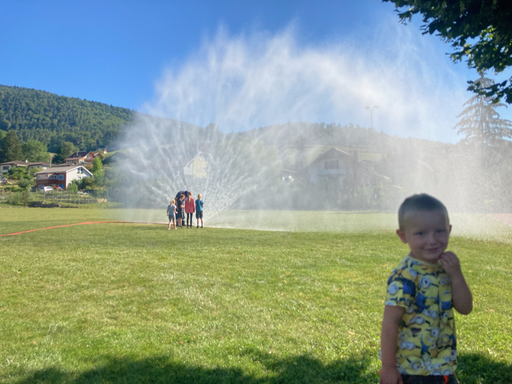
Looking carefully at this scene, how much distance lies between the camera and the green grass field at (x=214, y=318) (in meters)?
3.97

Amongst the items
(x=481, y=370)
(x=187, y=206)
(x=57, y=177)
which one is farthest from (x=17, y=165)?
(x=481, y=370)

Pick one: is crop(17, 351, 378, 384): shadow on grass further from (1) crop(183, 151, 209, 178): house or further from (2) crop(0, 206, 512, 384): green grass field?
(1) crop(183, 151, 209, 178): house

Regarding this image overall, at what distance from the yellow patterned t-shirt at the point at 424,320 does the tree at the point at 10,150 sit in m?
174

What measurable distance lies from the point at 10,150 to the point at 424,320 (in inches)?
6870

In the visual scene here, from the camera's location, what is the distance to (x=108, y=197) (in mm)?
67625

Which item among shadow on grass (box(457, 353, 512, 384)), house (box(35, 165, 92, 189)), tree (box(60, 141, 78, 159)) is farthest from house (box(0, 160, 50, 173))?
shadow on grass (box(457, 353, 512, 384))

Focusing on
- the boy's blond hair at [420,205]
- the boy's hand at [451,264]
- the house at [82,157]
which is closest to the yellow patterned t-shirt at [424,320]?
the boy's hand at [451,264]

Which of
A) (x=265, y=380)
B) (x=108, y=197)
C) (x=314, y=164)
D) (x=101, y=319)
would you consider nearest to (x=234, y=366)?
(x=265, y=380)

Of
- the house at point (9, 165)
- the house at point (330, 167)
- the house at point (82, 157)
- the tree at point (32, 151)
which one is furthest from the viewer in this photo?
the house at point (82, 157)

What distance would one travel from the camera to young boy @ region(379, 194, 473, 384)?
2.09 m

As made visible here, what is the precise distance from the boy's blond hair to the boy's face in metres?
0.02

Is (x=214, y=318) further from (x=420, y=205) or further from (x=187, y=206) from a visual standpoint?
(x=187, y=206)

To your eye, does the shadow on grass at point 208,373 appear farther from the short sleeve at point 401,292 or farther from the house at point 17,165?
Answer: the house at point 17,165

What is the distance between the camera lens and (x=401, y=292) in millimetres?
2074
